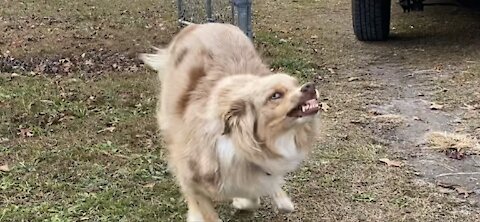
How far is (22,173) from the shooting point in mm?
3691

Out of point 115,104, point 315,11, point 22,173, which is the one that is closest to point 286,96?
point 22,173

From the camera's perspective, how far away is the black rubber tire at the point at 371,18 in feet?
20.7

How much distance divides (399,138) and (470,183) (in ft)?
2.24

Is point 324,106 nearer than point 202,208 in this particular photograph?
No

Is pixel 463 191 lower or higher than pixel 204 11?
lower

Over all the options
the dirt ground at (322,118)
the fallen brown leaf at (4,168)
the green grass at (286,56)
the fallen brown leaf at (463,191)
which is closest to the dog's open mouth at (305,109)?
the dirt ground at (322,118)

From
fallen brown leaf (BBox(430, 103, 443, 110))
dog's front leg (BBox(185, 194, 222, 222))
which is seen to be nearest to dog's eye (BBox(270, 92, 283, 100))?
dog's front leg (BBox(185, 194, 222, 222))

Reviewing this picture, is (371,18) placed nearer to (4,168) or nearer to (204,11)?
(204,11)

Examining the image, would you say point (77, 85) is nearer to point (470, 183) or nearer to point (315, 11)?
point (470, 183)

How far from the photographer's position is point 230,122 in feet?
8.33

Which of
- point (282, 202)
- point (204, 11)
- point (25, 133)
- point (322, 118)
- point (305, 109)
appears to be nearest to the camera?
point (305, 109)

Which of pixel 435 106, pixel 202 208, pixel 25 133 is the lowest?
pixel 435 106

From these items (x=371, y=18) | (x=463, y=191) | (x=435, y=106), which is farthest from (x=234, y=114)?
(x=371, y=18)

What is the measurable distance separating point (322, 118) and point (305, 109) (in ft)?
6.72
